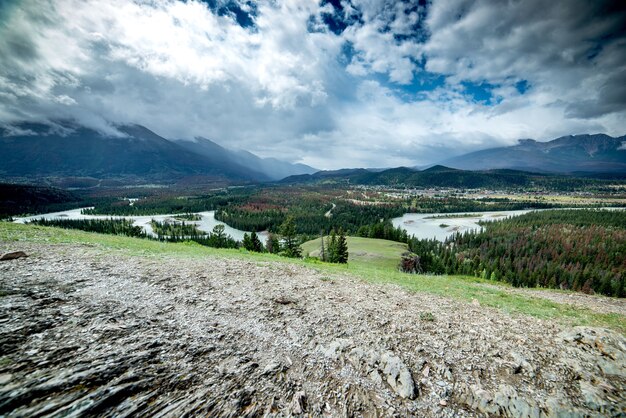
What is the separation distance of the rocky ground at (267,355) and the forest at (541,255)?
41574 millimetres

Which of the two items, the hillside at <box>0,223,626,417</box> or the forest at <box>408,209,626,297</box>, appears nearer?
the hillside at <box>0,223,626,417</box>

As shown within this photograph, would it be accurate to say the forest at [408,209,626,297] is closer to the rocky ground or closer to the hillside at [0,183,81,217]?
the rocky ground

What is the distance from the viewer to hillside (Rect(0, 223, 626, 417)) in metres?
5.50

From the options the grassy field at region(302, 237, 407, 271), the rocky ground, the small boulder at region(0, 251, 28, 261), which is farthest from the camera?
the grassy field at region(302, 237, 407, 271)

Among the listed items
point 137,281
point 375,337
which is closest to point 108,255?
point 137,281

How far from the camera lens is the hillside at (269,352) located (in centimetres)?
550

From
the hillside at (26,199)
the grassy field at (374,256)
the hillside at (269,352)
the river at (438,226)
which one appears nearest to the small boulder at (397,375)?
the hillside at (269,352)

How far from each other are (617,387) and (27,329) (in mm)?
16405

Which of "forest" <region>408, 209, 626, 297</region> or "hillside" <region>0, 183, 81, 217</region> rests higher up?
"hillside" <region>0, 183, 81, 217</region>

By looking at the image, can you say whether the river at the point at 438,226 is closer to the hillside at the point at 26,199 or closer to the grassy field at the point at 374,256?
the grassy field at the point at 374,256

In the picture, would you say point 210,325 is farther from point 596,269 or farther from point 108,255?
point 596,269

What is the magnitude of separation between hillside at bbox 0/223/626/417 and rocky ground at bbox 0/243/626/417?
0.04 meters

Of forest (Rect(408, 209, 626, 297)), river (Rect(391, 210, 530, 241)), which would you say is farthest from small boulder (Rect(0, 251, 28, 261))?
river (Rect(391, 210, 530, 241))

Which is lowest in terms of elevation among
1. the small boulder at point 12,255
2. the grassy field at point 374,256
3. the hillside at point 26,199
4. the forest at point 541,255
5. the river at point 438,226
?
the river at point 438,226
